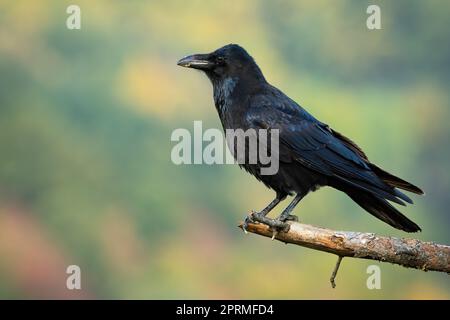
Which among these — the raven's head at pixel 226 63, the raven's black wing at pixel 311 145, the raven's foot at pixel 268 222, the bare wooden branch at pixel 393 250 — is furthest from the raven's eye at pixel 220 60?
the bare wooden branch at pixel 393 250

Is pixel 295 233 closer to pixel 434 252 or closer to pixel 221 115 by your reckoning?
pixel 434 252

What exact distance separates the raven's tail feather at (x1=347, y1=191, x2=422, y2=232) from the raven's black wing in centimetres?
19

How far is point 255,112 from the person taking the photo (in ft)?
21.5

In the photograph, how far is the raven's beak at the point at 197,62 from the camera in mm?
6898

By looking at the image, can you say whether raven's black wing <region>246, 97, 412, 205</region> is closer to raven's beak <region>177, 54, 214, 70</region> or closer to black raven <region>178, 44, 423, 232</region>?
black raven <region>178, 44, 423, 232</region>

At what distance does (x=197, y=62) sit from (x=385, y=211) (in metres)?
2.50

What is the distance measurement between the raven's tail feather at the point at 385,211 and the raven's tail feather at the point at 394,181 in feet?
0.64

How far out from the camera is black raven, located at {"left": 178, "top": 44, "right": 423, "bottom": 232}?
6.09 m

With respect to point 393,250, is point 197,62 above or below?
above

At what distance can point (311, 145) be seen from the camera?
6449mm

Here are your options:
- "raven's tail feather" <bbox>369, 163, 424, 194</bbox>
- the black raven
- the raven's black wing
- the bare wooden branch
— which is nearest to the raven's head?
the black raven

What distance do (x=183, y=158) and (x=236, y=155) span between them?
654 cm

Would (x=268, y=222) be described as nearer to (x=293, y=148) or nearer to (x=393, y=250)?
(x=293, y=148)

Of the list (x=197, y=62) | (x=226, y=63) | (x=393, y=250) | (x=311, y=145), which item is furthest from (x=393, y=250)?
(x=197, y=62)
